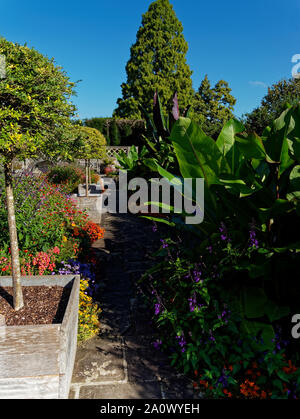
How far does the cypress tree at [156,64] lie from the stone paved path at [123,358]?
22.6 meters

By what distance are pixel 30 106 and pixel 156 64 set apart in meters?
25.9

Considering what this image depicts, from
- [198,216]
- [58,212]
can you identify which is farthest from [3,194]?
[198,216]

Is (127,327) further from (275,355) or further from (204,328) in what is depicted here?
(275,355)

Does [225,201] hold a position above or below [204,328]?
above

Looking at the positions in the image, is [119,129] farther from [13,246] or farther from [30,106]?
[30,106]

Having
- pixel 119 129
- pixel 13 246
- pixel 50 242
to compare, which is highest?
pixel 119 129

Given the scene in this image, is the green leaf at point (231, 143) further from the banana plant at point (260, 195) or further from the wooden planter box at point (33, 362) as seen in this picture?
the wooden planter box at point (33, 362)

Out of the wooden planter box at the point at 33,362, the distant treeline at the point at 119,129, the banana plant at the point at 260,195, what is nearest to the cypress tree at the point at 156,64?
the distant treeline at the point at 119,129

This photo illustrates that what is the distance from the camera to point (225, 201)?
2527mm

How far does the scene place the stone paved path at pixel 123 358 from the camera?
2.14 meters

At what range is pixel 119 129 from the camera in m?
20.2

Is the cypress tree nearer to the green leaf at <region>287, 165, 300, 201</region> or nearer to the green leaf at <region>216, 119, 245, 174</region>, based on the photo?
the green leaf at <region>216, 119, 245, 174</region>

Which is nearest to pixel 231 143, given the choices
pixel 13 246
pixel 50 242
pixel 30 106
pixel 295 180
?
pixel 295 180
